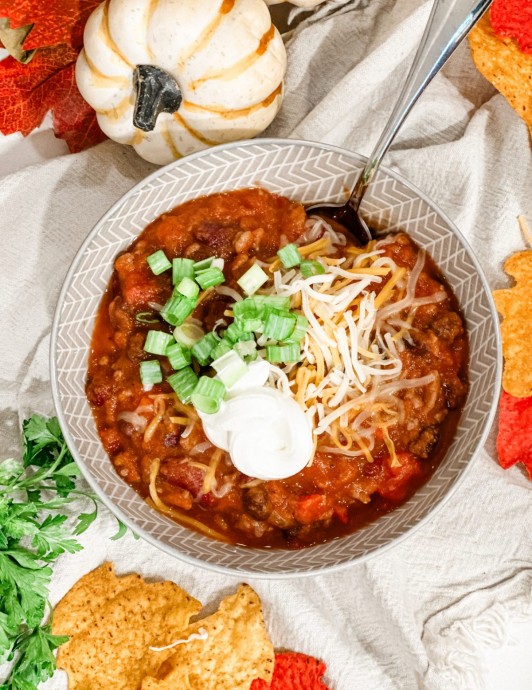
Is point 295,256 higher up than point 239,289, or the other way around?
point 295,256

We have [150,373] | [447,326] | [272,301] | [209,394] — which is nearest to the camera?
[209,394]

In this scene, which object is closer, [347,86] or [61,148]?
[347,86]

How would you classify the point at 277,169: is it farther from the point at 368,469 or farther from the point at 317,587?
the point at 317,587

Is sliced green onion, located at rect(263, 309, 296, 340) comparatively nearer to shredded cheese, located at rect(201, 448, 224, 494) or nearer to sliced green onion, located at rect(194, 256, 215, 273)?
sliced green onion, located at rect(194, 256, 215, 273)

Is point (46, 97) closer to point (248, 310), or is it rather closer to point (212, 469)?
point (248, 310)

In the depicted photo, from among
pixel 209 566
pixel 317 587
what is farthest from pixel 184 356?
pixel 317 587

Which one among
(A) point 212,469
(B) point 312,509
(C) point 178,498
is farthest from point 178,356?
(B) point 312,509
